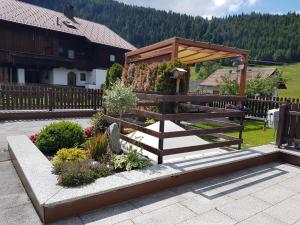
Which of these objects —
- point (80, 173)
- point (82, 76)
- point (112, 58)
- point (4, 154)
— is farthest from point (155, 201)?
point (112, 58)

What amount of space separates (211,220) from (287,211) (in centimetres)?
121

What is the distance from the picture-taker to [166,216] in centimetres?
316

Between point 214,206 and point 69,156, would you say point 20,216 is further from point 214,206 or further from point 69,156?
point 214,206

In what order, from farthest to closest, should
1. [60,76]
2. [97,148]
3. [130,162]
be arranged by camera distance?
[60,76] < [97,148] < [130,162]

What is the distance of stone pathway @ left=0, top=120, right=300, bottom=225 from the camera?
305cm

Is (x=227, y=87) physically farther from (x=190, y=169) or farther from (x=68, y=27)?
(x=68, y=27)

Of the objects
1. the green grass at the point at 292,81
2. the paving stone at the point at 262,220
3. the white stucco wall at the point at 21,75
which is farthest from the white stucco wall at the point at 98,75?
the green grass at the point at 292,81

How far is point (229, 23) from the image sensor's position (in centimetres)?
8488

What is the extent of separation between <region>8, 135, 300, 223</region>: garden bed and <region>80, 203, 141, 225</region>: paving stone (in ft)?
0.27

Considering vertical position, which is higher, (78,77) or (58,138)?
(78,77)

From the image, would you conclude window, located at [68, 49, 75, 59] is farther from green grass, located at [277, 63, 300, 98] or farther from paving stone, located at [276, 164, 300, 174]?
green grass, located at [277, 63, 300, 98]

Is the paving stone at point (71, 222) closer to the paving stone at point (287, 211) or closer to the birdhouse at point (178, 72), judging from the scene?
the paving stone at point (287, 211)

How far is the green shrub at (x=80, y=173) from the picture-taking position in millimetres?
3287

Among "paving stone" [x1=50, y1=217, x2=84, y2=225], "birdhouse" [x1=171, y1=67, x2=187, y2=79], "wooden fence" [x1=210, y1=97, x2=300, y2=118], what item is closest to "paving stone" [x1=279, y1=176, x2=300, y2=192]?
"paving stone" [x1=50, y1=217, x2=84, y2=225]
